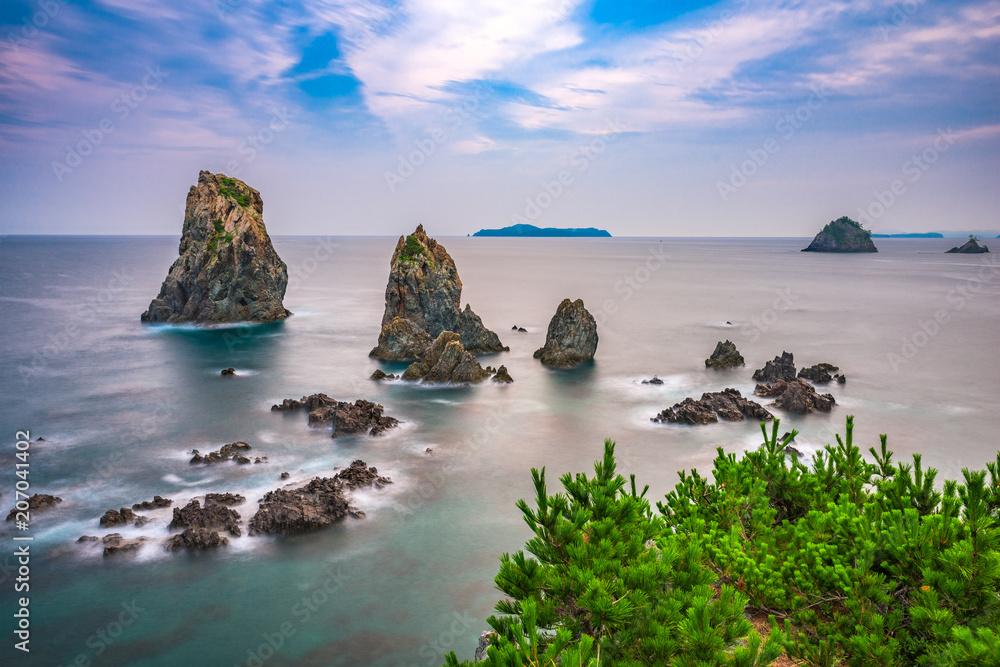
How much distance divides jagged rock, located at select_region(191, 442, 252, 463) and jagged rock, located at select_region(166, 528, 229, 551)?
6.27 metres

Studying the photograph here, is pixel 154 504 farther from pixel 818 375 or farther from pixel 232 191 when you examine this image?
pixel 232 191

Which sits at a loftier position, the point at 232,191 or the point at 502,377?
the point at 232,191

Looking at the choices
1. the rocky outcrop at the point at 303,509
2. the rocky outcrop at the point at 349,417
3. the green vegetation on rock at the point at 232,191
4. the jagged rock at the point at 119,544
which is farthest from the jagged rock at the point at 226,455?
the green vegetation on rock at the point at 232,191

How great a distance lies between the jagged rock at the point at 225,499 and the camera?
20.7 m

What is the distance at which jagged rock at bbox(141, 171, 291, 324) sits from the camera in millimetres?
61625

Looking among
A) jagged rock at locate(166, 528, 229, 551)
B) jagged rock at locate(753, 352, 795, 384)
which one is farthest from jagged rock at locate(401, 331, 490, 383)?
jagged rock at locate(166, 528, 229, 551)

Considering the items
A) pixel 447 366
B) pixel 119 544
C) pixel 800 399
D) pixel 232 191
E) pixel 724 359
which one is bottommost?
pixel 119 544

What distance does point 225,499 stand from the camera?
68.8ft

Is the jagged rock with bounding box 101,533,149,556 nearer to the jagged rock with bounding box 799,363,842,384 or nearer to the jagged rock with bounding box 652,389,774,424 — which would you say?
the jagged rock with bounding box 652,389,774,424

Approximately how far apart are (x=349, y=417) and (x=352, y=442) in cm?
182

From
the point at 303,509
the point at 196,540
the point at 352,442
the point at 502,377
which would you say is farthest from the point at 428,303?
the point at 196,540

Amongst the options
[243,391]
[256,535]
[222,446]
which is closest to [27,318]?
[243,391]

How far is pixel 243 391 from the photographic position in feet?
124

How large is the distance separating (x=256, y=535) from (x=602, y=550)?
1636 cm
